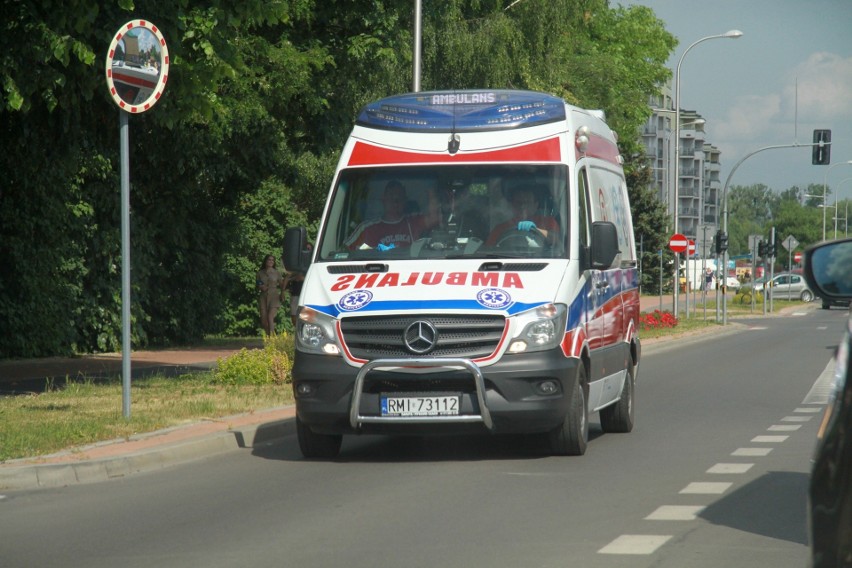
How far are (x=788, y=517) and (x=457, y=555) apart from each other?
2.27 metres

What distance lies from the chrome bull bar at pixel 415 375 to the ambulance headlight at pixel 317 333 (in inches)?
13.4

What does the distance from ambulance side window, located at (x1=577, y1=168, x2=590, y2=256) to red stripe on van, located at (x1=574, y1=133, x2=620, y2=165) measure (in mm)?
198

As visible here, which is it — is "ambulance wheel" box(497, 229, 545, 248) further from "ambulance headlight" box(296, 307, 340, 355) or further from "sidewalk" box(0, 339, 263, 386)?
"sidewalk" box(0, 339, 263, 386)

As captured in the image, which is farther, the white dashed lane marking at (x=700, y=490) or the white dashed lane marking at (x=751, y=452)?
the white dashed lane marking at (x=751, y=452)

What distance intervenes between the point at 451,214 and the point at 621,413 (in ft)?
10.1

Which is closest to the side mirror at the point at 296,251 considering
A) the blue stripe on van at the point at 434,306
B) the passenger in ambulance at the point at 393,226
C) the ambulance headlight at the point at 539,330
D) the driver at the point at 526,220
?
the passenger in ambulance at the point at 393,226

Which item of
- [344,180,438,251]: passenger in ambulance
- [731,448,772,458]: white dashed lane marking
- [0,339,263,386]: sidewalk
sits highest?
[344,180,438,251]: passenger in ambulance

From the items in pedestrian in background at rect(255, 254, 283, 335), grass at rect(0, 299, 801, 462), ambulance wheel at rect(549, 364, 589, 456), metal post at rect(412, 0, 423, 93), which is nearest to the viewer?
ambulance wheel at rect(549, 364, 589, 456)

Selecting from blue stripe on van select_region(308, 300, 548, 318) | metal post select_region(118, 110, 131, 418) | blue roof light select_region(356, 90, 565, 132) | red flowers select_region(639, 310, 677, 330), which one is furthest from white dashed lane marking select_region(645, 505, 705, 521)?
red flowers select_region(639, 310, 677, 330)

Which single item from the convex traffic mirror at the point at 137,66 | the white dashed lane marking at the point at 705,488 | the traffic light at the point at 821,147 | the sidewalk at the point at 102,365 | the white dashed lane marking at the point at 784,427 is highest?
the traffic light at the point at 821,147

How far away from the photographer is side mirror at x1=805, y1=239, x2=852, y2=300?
13.8 ft

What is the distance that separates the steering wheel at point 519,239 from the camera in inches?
448

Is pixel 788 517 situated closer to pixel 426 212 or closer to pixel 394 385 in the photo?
pixel 394 385

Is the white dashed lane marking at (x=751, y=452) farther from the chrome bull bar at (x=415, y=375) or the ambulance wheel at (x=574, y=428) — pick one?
the chrome bull bar at (x=415, y=375)
